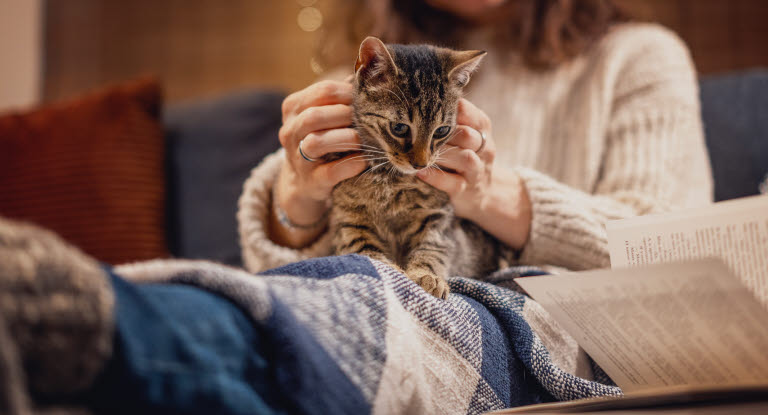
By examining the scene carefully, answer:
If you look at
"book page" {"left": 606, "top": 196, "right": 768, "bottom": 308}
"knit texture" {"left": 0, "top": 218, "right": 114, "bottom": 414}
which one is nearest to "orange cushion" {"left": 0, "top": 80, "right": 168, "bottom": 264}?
"knit texture" {"left": 0, "top": 218, "right": 114, "bottom": 414}

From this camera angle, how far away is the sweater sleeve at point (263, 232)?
93 centimetres

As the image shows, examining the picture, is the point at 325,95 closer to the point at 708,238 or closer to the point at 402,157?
the point at 402,157

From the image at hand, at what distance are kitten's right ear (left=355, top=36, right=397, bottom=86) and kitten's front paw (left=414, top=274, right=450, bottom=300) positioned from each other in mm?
324

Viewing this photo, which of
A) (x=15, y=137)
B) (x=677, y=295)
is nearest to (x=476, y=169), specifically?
(x=677, y=295)

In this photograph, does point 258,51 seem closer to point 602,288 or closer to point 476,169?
point 476,169

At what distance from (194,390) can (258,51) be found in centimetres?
234

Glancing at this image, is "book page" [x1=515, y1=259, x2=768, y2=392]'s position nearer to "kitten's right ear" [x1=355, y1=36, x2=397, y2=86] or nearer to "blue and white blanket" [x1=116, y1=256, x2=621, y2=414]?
"blue and white blanket" [x1=116, y1=256, x2=621, y2=414]

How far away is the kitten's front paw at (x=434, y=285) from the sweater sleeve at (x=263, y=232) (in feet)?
0.92

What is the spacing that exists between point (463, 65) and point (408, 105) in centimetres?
12

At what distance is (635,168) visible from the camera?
3.55ft

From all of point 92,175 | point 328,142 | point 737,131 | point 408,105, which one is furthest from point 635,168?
point 92,175

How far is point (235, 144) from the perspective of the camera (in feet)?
5.47

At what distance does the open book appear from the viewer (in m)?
0.46

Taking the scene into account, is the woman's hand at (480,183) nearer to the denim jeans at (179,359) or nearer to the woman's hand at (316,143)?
the woman's hand at (316,143)
